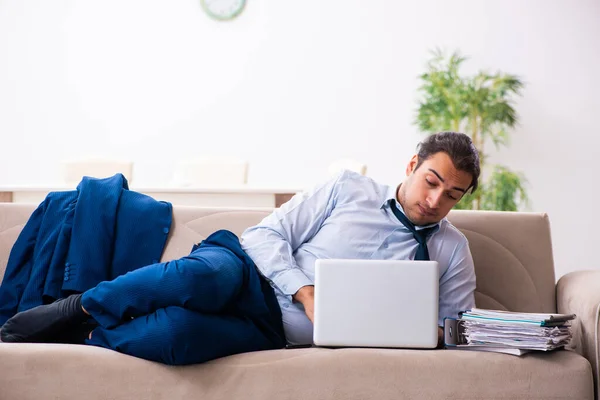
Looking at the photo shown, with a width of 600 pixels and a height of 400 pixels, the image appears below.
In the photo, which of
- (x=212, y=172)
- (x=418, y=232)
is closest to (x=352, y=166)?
(x=212, y=172)

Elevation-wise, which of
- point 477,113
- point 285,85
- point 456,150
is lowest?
point 456,150

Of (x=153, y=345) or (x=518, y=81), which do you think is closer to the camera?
(x=153, y=345)

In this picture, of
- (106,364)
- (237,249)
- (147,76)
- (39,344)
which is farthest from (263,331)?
(147,76)

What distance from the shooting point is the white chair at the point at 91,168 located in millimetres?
4480

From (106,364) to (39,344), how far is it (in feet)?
0.60

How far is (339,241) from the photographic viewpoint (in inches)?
79.0

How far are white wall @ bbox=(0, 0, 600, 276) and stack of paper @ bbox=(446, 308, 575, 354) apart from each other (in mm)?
4115

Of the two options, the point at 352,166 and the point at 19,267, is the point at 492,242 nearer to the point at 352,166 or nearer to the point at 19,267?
the point at 19,267

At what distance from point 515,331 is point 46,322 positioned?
106 cm

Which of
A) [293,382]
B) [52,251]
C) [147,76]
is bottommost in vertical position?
[293,382]

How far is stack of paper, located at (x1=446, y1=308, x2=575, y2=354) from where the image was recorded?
162 cm

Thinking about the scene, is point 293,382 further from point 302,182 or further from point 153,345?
point 302,182

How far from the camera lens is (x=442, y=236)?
6.60 ft

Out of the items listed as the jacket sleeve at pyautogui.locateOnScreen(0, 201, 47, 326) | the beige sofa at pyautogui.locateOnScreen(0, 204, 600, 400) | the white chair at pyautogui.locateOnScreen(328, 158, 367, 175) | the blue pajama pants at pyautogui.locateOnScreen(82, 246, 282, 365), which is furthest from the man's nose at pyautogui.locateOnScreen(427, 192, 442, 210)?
the white chair at pyautogui.locateOnScreen(328, 158, 367, 175)
